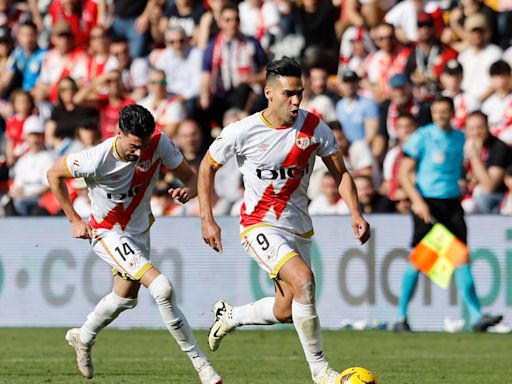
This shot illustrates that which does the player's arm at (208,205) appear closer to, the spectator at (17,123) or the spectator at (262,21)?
the spectator at (262,21)

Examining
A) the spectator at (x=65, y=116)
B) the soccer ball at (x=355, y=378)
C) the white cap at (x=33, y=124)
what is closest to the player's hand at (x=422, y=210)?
the soccer ball at (x=355, y=378)

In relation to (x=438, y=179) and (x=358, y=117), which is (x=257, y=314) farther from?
(x=358, y=117)

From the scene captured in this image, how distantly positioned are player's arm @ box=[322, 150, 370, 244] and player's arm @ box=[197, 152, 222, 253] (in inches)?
33.2

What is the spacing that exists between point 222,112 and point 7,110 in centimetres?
389

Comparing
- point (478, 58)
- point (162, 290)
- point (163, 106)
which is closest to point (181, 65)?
point (163, 106)

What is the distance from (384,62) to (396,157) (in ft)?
6.21

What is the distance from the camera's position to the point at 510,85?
1650 cm

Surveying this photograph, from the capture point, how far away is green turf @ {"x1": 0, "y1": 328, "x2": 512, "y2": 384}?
10.4 meters

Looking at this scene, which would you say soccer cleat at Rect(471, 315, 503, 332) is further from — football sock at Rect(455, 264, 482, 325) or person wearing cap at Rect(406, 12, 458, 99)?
person wearing cap at Rect(406, 12, 458, 99)

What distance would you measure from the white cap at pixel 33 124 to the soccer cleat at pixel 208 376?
31.7 feet

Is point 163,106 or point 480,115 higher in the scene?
point 480,115

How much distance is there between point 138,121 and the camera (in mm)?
9227

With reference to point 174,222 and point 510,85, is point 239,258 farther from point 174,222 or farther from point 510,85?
point 510,85

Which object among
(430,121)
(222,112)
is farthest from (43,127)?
(430,121)
